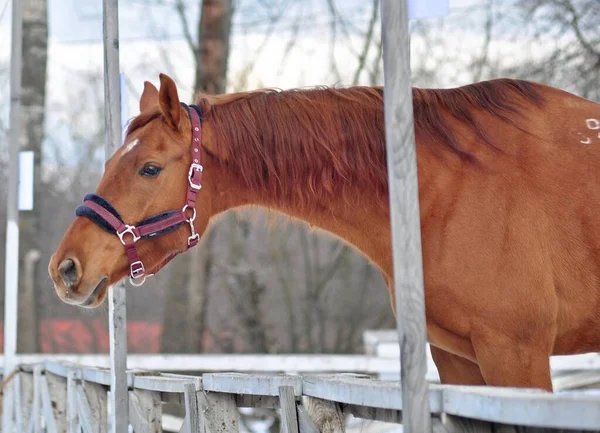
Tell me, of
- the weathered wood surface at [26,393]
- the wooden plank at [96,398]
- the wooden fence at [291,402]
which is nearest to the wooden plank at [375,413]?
the wooden fence at [291,402]

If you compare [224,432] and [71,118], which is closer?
[224,432]

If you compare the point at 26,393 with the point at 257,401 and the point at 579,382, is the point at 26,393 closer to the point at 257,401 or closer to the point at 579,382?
the point at 257,401

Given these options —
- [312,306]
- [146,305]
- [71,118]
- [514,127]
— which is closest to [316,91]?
[514,127]

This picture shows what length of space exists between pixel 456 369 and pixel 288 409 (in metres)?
1.16

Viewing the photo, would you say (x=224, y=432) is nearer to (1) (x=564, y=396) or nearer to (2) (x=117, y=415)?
(2) (x=117, y=415)

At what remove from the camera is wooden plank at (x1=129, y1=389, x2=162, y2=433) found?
4.24 meters

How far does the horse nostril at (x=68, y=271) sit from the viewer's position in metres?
3.71

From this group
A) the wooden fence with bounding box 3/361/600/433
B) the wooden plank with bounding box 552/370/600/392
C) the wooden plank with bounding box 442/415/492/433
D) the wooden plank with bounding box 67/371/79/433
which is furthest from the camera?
the wooden plank with bounding box 552/370/600/392

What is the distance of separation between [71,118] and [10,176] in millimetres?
13904

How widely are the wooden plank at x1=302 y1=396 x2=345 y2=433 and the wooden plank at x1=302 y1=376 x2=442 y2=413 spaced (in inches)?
1.7

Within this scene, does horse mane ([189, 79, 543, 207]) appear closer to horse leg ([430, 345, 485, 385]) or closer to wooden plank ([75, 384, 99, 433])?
horse leg ([430, 345, 485, 385])

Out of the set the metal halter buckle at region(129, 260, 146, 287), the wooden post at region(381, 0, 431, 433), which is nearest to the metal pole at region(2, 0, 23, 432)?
the metal halter buckle at region(129, 260, 146, 287)

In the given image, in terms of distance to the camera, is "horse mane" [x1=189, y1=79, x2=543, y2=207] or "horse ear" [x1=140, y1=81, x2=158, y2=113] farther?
"horse ear" [x1=140, y1=81, x2=158, y2=113]

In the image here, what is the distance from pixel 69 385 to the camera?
518 centimetres
